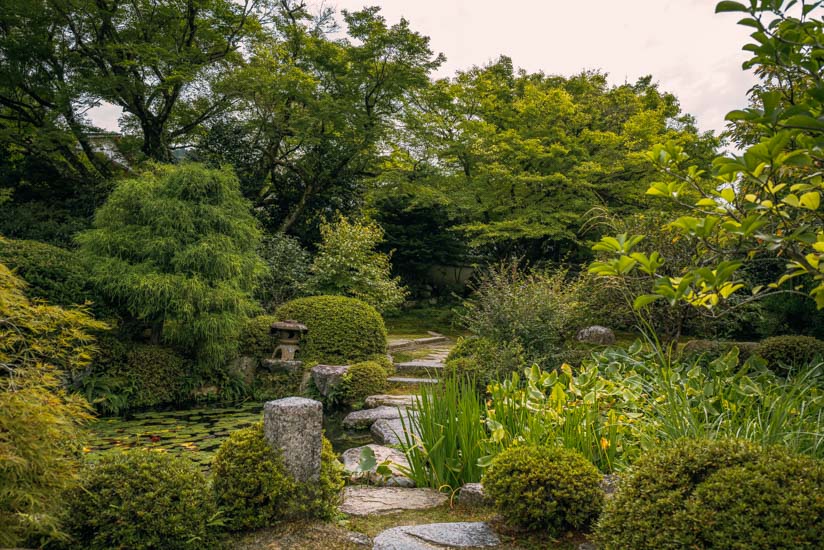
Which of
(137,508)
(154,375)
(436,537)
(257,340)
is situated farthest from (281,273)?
(436,537)

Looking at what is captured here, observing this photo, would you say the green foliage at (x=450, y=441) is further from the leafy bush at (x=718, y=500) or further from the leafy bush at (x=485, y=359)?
the leafy bush at (x=485, y=359)

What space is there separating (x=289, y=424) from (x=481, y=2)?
17.8 feet

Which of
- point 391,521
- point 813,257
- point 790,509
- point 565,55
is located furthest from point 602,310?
point 565,55

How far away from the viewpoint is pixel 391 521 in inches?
121

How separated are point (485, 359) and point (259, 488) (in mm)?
3714

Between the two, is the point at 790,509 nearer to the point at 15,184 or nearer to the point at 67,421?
the point at 67,421

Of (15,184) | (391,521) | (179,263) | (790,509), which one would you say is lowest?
(391,521)

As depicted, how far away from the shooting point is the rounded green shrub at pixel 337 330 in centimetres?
806

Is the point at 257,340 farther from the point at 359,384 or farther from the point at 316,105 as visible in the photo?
the point at 316,105

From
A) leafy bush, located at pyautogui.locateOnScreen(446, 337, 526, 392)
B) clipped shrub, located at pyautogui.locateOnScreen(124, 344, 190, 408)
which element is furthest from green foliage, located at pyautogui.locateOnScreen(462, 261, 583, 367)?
clipped shrub, located at pyautogui.locateOnScreen(124, 344, 190, 408)

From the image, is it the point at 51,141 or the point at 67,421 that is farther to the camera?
the point at 51,141

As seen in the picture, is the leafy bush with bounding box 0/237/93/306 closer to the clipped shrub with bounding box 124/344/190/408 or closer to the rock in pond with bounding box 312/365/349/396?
the clipped shrub with bounding box 124/344/190/408

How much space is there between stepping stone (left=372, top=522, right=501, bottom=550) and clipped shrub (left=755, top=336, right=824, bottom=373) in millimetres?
4623

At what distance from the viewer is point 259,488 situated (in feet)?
9.29
